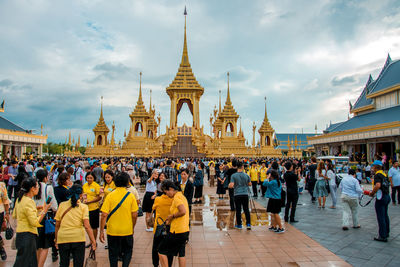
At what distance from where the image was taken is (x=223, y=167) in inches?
485

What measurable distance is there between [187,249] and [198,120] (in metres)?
43.0


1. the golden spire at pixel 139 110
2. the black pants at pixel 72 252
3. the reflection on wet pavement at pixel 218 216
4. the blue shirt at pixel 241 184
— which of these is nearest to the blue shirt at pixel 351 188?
the reflection on wet pavement at pixel 218 216

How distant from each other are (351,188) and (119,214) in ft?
19.5

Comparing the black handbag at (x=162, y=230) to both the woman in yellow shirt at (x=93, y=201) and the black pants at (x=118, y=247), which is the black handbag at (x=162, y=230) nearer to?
the black pants at (x=118, y=247)

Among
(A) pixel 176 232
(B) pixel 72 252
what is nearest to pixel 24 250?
(B) pixel 72 252

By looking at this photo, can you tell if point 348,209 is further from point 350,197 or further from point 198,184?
point 198,184

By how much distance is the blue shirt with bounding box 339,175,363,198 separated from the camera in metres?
7.38

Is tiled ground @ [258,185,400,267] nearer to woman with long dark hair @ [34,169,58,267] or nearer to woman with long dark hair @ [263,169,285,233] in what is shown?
woman with long dark hair @ [263,169,285,233]

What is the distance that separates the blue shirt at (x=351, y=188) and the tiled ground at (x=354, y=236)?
880 millimetres

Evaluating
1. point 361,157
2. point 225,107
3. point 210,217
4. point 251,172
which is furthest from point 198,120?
point 210,217

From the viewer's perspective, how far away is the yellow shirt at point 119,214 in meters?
4.21

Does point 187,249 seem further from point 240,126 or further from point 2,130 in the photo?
point 240,126

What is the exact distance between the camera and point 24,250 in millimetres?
4043

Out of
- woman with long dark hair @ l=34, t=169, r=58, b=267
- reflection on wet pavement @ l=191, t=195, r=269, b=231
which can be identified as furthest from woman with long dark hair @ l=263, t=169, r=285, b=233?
woman with long dark hair @ l=34, t=169, r=58, b=267
